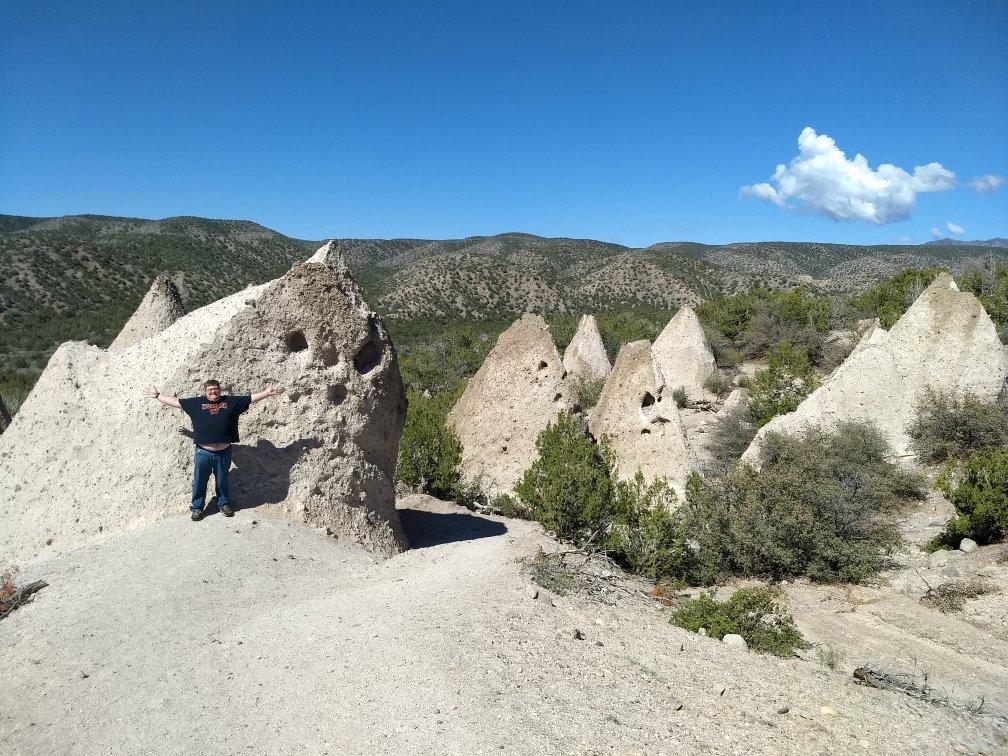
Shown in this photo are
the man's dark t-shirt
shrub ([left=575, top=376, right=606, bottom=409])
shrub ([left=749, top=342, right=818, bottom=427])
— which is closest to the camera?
the man's dark t-shirt

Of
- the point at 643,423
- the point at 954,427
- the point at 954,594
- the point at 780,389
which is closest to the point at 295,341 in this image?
the point at 643,423

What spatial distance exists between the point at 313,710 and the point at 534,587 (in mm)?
2354

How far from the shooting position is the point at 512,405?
11.5 meters

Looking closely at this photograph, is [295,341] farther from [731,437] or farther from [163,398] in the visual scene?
[731,437]

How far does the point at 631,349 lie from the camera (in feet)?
35.2

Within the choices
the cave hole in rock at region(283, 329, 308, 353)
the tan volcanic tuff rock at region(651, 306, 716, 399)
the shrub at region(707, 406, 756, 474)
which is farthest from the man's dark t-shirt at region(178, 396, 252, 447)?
the tan volcanic tuff rock at region(651, 306, 716, 399)


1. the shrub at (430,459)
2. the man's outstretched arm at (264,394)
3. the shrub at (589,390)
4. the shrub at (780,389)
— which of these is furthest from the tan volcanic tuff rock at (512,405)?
the shrub at (589,390)

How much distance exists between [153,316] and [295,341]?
14.6 feet

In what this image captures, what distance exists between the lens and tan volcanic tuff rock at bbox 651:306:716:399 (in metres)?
23.6

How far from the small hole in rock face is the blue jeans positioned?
1393 mm

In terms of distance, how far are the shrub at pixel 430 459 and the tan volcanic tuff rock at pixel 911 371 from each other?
5157 millimetres

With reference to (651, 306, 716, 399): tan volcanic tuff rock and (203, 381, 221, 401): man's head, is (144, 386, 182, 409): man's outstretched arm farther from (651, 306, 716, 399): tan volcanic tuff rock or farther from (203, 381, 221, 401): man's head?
(651, 306, 716, 399): tan volcanic tuff rock

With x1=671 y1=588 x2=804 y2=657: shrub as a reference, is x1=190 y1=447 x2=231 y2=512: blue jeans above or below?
above

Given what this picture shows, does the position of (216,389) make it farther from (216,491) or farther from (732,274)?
(732,274)
